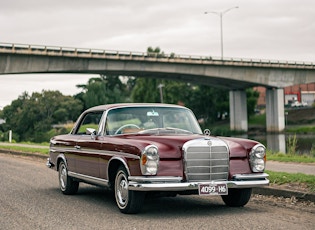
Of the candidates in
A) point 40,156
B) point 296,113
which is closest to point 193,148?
point 40,156

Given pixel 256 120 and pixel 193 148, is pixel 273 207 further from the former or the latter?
pixel 256 120

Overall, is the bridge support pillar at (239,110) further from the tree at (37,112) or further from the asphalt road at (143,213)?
the asphalt road at (143,213)

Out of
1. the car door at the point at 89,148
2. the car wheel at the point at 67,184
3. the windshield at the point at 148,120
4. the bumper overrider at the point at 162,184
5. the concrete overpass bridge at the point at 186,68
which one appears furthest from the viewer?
the concrete overpass bridge at the point at 186,68

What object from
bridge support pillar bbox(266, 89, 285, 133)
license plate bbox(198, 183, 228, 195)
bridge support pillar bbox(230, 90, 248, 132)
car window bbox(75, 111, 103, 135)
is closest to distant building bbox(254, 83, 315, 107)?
bridge support pillar bbox(230, 90, 248, 132)

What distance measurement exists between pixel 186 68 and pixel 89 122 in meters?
54.7

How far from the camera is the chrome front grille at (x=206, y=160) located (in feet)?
26.5

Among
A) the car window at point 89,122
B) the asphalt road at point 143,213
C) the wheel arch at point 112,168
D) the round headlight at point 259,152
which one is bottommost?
the asphalt road at point 143,213

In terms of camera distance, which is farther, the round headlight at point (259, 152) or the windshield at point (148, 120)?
the windshield at point (148, 120)

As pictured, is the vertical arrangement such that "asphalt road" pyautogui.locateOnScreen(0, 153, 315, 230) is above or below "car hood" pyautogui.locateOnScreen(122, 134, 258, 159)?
below

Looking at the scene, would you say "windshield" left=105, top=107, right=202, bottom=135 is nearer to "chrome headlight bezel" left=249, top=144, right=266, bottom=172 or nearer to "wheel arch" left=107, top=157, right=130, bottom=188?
"wheel arch" left=107, top=157, right=130, bottom=188

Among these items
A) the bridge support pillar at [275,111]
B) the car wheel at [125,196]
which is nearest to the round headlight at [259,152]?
the car wheel at [125,196]

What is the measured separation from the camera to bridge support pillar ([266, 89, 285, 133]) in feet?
240

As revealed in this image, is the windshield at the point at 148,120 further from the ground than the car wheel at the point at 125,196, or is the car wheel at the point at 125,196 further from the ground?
the windshield at the point at 148,120

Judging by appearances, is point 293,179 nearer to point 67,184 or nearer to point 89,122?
point 89,122
